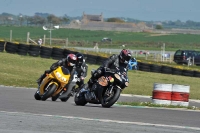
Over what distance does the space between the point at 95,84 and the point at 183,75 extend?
23.3 metres

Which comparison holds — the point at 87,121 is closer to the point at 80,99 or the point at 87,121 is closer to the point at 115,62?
the point at 115,62

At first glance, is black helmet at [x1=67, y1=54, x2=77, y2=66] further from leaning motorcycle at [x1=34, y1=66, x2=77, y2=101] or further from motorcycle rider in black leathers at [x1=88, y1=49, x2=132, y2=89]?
motorcycle rider in black leathers at [x1=88, y1=49, x2=132, y2=89]

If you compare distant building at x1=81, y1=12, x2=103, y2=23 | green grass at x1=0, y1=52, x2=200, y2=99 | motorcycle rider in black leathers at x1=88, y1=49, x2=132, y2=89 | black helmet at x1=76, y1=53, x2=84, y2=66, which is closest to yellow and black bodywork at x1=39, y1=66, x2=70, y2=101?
black helmet at x1=76, y1=53, x2=84, y2=66

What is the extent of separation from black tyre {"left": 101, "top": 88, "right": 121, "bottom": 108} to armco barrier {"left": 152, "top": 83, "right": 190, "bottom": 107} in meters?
3.11

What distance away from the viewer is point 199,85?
32531 millimetres

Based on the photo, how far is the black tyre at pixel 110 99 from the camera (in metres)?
14.6

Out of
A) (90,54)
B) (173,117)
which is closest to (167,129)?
(173,117)

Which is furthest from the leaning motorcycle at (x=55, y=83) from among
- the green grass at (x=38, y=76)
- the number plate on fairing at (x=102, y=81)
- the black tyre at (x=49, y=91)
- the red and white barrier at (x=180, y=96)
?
the green grass at (x=38, y=76)

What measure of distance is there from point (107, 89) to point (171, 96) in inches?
137

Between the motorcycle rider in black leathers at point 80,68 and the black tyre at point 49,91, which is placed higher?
the motorcycle rider in black leathers at point 80,68

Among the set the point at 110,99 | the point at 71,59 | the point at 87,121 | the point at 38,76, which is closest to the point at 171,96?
the point at 71,59

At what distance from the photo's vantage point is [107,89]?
14.9m

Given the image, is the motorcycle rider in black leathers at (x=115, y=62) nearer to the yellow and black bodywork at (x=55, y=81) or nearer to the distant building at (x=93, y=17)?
the yellow and black bodywork at (x=55, y=81)

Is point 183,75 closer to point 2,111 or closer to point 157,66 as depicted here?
point 157,66
